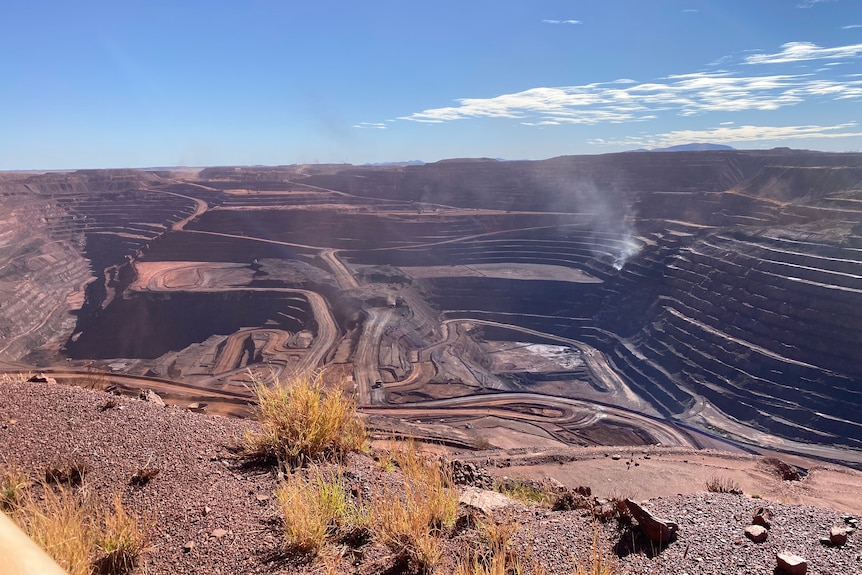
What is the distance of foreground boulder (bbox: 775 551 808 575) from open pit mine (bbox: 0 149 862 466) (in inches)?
384

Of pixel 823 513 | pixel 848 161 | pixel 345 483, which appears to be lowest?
pixel 823 513

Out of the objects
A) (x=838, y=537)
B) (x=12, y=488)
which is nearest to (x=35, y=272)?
(x=12, y=488)

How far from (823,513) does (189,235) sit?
54.9m

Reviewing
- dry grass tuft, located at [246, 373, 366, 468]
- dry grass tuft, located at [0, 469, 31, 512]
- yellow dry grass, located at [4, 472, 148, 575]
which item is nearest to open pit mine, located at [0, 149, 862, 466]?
dry grass tuft, located at [0, 469, 31, 512]

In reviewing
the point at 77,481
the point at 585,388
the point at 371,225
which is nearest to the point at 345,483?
the point at 77,481

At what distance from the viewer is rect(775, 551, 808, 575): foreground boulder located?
3.24 m

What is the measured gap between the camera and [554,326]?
129 feet

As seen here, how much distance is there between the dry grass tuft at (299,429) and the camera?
4.55 m

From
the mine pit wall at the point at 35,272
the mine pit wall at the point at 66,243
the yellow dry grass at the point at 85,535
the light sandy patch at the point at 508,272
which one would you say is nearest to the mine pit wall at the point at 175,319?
the mine pit wall at the point at 66,243

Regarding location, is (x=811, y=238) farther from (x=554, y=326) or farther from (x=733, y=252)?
(x=554, y=326)

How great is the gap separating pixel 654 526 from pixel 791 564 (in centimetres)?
85

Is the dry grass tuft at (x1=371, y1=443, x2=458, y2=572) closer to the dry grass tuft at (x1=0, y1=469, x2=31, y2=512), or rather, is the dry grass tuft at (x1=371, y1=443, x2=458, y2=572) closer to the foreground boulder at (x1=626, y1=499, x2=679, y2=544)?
the foreground boulder at (x1=626, y1=499, x2=679, y2=544)

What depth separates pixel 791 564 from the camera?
3240 mm

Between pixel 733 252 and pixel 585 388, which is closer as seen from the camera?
pixel 585 388
